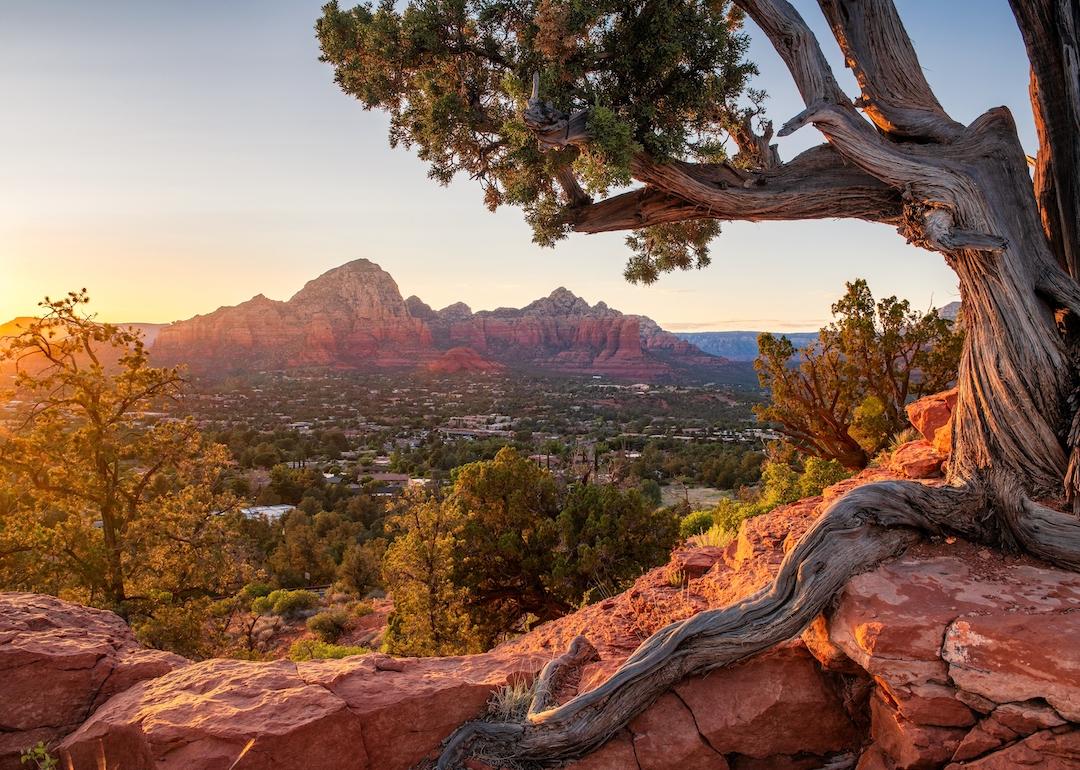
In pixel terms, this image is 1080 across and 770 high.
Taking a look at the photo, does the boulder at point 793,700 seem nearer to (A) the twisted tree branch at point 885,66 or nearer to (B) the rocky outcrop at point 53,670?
(B) the rocky outcrop at point 53,670

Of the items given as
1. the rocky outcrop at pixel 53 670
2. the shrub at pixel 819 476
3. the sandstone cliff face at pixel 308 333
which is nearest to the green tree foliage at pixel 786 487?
the shrub at pixel 819 476

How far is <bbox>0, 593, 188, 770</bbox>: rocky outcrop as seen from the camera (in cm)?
358

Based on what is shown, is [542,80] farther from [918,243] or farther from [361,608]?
[361,608]

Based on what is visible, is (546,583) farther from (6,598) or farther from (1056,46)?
(1056,46)

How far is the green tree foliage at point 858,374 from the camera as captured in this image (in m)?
9.61

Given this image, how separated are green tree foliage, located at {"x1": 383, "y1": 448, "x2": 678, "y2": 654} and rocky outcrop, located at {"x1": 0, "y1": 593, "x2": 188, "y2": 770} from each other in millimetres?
5618

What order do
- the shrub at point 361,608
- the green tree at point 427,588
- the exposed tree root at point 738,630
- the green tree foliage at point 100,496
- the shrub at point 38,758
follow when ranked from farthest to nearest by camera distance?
the shrub at point 361,608, the green tree at point 427,588, the green tree foliage at point 100,496, the exposed tree root at point 738,630, the shrub at point 38,758

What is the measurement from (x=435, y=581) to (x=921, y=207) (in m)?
8.48

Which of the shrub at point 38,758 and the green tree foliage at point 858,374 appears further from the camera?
the green tree foliage at point 858,374

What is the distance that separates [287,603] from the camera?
58.5 ft

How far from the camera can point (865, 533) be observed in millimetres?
3869

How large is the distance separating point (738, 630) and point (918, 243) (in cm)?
358

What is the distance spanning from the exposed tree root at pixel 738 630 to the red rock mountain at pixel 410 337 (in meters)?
109

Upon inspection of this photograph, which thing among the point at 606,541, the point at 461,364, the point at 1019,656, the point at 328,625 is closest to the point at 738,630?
the point at 1019,656
